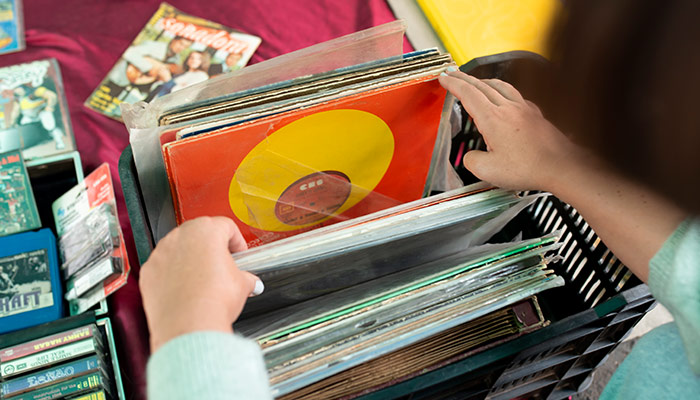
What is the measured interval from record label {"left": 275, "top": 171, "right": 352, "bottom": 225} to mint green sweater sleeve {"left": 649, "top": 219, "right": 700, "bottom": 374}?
1.32ft

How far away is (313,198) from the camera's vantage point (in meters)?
0.71

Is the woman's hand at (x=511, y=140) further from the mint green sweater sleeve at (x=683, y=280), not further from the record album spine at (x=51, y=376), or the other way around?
the record album spine at (x=51, y=376)

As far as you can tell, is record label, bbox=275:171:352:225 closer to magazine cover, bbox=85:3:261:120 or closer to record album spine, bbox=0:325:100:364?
record album spine, bbox=0:325:100:364

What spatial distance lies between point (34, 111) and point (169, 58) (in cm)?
31

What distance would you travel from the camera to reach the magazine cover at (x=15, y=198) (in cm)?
94

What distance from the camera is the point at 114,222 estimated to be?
898mm

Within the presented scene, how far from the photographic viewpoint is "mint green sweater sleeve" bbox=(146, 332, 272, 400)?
0.33 meters

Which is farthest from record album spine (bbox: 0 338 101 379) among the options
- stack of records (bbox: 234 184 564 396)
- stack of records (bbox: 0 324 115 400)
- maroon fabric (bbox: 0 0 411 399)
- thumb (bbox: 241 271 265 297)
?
thumb (bbox: 241 271 265 297)

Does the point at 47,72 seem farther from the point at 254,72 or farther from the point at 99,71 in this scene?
the point at 254,72

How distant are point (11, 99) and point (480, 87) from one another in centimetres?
106

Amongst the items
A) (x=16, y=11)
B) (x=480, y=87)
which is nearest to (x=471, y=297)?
(x=480, y=87)

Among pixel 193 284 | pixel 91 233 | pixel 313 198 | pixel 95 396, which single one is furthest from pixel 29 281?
pixel 193 284

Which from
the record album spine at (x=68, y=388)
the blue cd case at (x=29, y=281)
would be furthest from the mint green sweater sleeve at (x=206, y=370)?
the blue cd case at (x=29, y=281)

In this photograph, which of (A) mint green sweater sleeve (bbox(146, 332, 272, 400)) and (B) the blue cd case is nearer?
(A) mint green sweater sleeve (bbox(146, 332, 272, 400))
